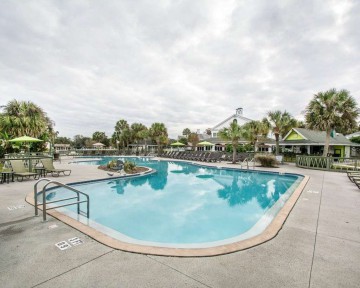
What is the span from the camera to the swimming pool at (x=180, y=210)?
5152mm

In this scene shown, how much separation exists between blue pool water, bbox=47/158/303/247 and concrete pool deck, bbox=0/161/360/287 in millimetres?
652

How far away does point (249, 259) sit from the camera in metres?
2.96

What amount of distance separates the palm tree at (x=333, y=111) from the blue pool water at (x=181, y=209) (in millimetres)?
8904

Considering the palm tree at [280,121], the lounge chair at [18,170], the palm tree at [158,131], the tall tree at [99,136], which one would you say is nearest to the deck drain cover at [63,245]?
the lounge chair at [18,170]

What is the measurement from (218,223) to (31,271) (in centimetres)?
507

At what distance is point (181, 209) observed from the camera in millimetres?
7746

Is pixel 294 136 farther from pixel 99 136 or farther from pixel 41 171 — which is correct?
pixel 99 136

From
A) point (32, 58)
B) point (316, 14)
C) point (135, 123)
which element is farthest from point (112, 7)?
point (135, 123)

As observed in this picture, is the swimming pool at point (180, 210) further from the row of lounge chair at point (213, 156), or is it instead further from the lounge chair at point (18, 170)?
the row of lounge chair at point (213, 156)

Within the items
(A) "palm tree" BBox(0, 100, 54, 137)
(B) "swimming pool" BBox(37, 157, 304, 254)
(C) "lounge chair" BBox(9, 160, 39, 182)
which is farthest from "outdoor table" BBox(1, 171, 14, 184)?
(A) "palm tree" BBox(0, 100, 54, 137)

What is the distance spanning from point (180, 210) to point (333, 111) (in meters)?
17.0

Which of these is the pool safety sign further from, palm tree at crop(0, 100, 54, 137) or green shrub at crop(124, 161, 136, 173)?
palm tree at crop(0, 100, 54, 137)

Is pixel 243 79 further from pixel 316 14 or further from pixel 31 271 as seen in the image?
pixel 31 271

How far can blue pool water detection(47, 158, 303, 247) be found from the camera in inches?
211
